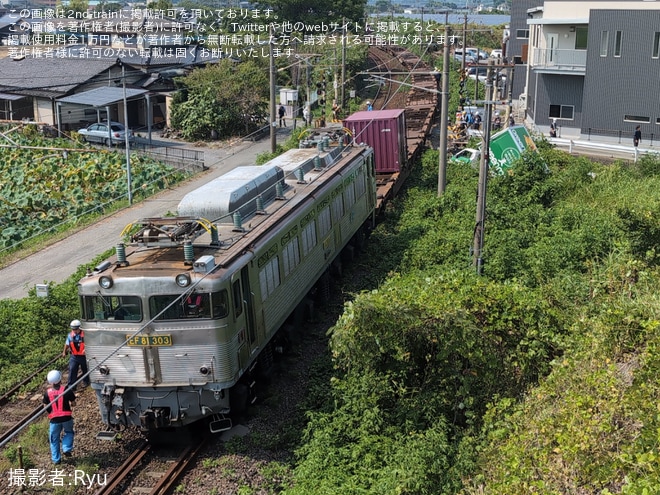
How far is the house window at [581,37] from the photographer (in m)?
41.6

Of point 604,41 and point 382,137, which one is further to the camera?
point 604,41

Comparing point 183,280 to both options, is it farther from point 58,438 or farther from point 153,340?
point 58,438

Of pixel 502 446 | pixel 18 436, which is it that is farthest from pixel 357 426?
pixel 18 436

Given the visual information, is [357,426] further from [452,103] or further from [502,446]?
[452,103]

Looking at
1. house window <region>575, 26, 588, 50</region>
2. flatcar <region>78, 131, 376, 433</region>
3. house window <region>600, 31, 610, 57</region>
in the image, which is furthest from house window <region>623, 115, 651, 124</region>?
flatcar <region>78, 131, 376, 433</region>

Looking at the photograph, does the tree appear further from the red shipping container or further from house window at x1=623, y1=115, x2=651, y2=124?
house window at x1=623, y1=115, x2=651, y2=124

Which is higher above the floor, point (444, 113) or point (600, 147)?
point (444, 113)

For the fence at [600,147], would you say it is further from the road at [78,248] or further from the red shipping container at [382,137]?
the road at [78,248]

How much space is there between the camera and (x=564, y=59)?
136 feet

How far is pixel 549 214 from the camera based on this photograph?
21953 mm

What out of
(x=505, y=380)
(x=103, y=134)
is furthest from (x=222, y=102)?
(x=505, y=380)

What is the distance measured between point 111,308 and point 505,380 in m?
6.29

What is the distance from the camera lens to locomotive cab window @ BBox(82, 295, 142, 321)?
1210cm

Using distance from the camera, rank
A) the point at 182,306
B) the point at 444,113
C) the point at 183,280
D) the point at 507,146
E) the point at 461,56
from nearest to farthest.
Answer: the point at 183,280 < the point at 182,306 < the point at 444,113 < the point at 507,146 < the point at 461,56
